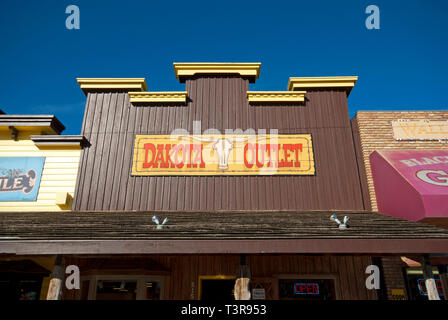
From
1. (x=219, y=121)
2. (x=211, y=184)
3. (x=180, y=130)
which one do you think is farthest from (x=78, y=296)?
(x=219, y=121)

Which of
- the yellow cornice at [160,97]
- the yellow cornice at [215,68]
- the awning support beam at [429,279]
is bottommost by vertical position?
the awning support beam at [429,279]

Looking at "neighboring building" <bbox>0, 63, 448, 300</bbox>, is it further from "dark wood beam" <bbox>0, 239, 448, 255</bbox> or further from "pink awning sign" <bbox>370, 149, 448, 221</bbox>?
"pink awning sign" <bbox>370, 149, 448, 221</bbox>

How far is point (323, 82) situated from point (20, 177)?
1098cm

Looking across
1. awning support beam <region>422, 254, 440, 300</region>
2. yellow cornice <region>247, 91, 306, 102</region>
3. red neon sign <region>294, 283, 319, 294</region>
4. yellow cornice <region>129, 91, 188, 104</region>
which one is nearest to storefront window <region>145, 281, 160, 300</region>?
red neon sign <region>294, 283, 319, 294</region>

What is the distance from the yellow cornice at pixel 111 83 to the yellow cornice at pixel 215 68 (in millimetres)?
1497

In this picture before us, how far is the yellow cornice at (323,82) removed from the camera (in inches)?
425

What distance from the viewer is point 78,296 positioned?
330 inches

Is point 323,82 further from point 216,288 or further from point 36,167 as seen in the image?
point 36,167

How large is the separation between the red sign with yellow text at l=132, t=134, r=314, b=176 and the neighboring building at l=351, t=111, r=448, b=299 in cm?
203

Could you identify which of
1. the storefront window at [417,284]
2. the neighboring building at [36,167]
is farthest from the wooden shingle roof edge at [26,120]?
the storefront window at [417,284]

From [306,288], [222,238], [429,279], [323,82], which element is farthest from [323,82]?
[222,238]

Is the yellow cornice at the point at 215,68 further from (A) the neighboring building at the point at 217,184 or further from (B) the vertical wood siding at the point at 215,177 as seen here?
(B) the vertical wood siding at the point at 215,177
